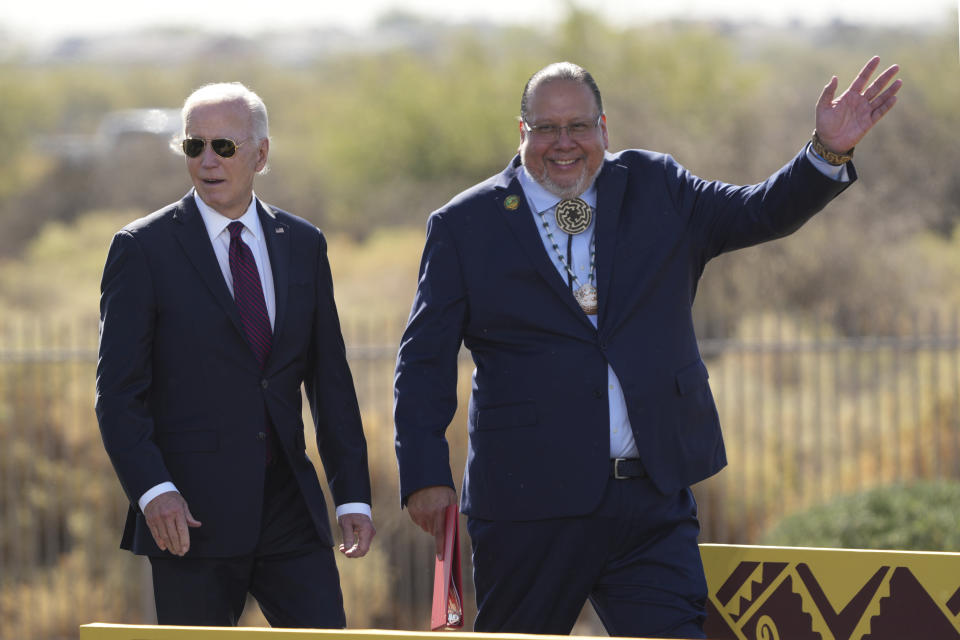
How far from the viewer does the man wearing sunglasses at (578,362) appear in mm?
3602

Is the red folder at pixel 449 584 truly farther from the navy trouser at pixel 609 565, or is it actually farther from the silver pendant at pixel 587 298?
the silver pendant at pixel 587 298

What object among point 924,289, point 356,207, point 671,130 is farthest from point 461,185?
point 924,289

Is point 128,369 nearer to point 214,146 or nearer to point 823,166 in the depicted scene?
point 214,146

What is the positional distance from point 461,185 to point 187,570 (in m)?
30.5

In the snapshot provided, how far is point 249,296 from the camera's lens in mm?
3746

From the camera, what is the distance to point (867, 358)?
50.2 ft

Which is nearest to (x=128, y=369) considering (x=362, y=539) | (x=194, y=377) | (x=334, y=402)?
(x=194, y=377)

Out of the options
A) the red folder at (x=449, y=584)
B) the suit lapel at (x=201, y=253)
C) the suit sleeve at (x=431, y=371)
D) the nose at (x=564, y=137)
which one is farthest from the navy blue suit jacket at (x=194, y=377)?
the nose at (x=564, y=137)

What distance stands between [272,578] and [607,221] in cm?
135

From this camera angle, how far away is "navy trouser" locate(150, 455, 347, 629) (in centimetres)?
368

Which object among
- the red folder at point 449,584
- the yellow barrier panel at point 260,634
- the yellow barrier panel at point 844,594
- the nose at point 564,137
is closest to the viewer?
the yellow barrier panel at point 260,634

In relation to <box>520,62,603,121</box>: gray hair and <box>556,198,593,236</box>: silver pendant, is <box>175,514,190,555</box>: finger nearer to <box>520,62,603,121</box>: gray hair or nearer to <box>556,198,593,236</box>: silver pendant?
<box>556,198,593,236</box>: silver pendant

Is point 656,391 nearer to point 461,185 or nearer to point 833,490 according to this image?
point 833,490

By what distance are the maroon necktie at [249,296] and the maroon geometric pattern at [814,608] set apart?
140 cm
